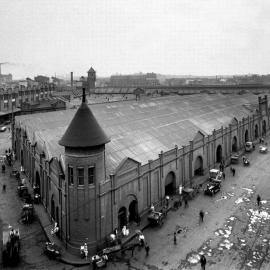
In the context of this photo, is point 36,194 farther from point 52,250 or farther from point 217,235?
point 217,235

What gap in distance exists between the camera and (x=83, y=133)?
1040 inches

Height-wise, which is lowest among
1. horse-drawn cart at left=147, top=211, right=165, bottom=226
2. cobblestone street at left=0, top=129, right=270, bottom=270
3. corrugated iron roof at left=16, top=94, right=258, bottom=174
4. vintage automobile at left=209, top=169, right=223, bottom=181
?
cobblestone street at left=0, top=129, right=270, bottom=270

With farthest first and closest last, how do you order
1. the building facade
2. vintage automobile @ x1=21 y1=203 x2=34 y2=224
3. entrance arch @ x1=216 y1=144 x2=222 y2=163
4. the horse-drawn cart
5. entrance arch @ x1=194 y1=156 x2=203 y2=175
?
the building facade < entrance arch @ x1=216 y1=144 x2=222 y2=163 < entrance arch @ x1=194 y1=156 x2=203 y2=175 < vintage automobile @ x1=21 y1=203 x2=34 y2=224 < the horse-drawn cart

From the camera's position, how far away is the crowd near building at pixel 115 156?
27.1 metres

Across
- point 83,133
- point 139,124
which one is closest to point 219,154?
point 139,124

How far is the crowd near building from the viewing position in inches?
1069

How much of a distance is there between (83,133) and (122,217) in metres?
10.2

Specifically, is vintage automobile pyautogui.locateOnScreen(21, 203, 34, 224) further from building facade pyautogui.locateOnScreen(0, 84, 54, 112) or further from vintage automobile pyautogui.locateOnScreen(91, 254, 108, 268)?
building facade pyautogui.locateOnScreen(0, 84, 54, 112)

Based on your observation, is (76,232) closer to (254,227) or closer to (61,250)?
(61,250)

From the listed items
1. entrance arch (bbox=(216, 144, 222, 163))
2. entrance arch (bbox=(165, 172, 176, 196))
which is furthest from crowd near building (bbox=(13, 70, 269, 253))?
entrance arch (bbox=(165, 172, 176, 196))

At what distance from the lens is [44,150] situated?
37.0 meters

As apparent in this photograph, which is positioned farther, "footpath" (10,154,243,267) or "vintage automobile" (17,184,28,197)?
"vintage automobile" (17,184,28,197)

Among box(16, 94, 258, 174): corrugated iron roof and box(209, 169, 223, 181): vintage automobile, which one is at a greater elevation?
box(16, 94, 258, 174): corrugated iron roof

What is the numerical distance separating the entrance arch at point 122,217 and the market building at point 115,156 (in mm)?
97
